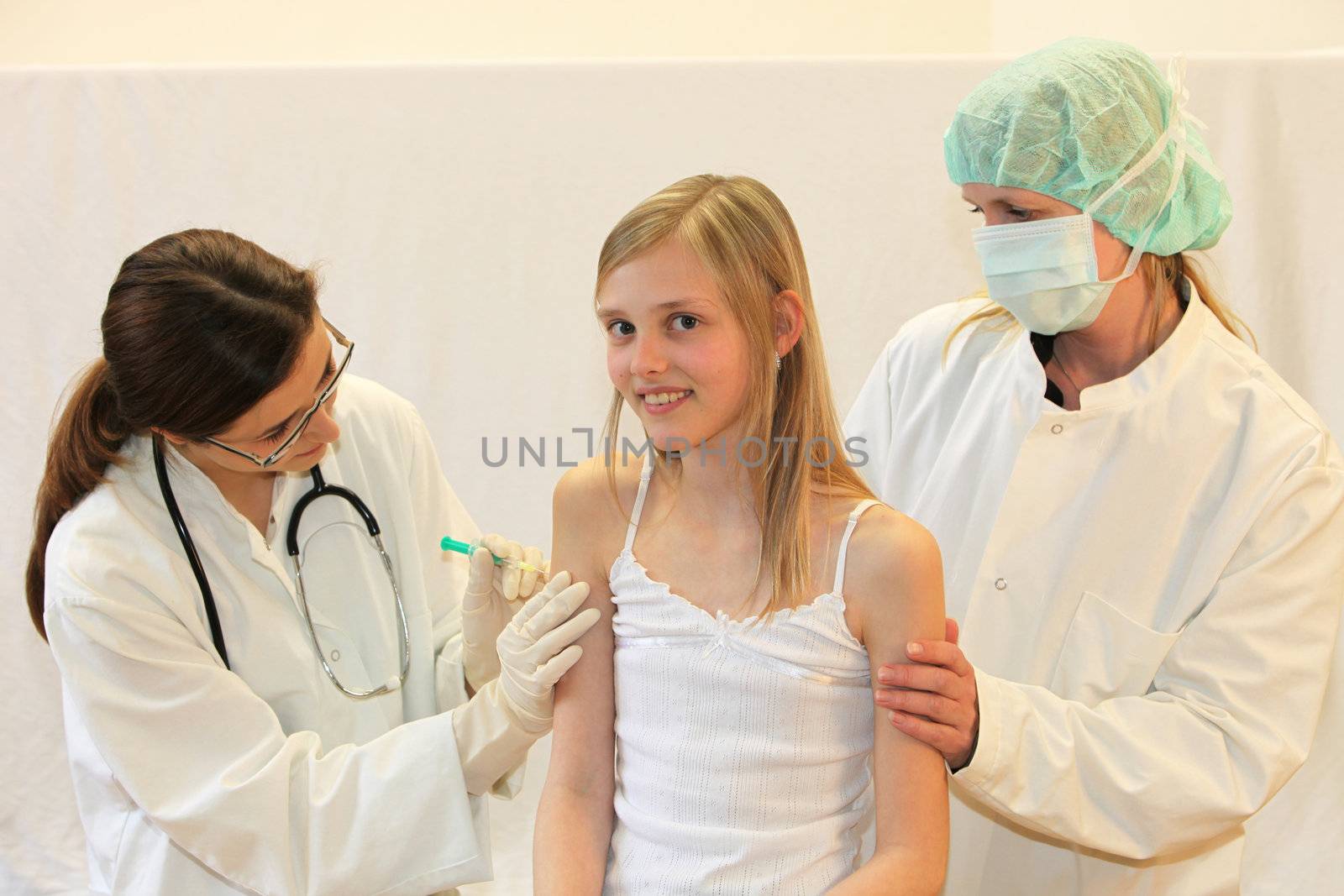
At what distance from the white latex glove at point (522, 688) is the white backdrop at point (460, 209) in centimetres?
94

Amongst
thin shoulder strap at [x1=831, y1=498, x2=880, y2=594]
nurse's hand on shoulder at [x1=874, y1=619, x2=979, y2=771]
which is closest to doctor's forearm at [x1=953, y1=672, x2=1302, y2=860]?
nurse's hand on shoulder at [x1=874, y1=619, x2=979, y2=771]

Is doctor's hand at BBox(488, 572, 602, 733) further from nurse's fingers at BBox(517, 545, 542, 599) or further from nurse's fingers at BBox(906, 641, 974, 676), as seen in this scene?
nurse's fingers at BBox(906, 641, 974, 676)

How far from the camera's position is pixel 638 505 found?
1.38 m

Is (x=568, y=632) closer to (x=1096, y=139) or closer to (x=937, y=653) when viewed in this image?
(x=937, y=653)

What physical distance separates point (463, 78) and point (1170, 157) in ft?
4.58

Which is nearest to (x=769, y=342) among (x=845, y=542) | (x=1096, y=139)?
(x=845, y=542)

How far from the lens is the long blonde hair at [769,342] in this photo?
4.12 feet

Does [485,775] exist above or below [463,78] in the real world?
below

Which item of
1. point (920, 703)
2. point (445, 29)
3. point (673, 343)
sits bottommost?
point (920, 703)

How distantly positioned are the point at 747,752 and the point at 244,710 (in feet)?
2.23

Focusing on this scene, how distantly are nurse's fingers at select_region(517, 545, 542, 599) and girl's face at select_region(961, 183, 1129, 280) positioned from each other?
0.76 metres

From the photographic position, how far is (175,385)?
1387mm

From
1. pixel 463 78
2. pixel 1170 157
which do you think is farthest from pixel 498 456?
pixel 1170 157

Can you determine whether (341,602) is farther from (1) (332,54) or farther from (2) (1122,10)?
(2) (1122,10)
